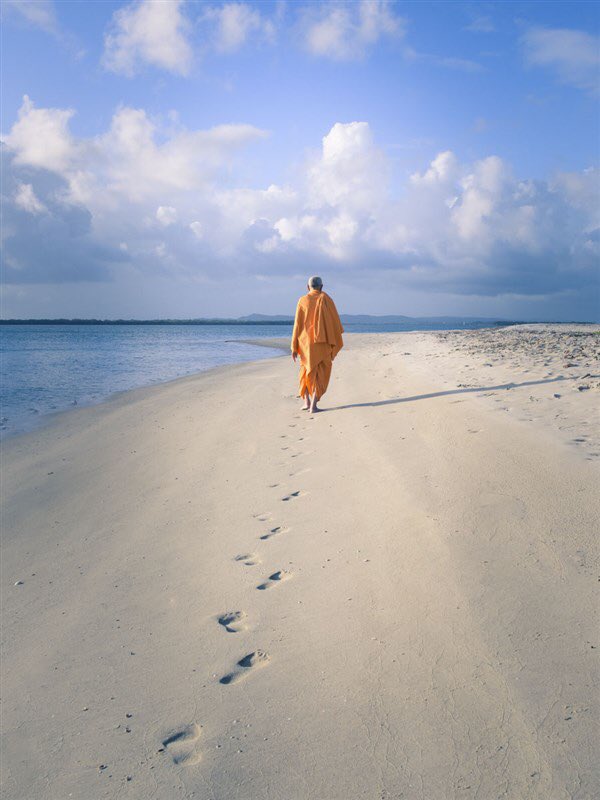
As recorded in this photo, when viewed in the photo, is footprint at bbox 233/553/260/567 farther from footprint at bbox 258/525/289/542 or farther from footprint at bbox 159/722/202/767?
footprint at bbox 159/722/202/767

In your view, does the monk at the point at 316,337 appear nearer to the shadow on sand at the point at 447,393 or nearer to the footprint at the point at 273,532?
the shadow on sand at the point at 447,393

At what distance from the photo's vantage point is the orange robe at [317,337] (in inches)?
357

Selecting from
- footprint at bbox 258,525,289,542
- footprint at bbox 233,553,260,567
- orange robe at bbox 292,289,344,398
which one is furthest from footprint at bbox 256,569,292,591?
orange robe at bbox 292,289,344,398

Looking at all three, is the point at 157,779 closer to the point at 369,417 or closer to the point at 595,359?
the point at 369,417

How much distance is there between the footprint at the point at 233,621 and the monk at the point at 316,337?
5.87m

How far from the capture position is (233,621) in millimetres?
3088

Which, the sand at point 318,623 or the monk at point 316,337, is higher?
the monk at point 316,337

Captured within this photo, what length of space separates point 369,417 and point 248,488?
3.02 m

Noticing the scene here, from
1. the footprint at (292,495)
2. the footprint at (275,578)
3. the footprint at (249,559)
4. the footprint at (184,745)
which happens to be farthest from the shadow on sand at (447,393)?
the footprint at (184,745)

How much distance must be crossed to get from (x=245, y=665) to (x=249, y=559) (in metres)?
1.13

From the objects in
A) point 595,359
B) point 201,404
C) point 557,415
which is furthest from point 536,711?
point 595,359

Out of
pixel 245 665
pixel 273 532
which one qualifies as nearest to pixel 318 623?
pixel 245 665

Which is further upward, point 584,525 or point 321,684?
point 584,525

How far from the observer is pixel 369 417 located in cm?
779
